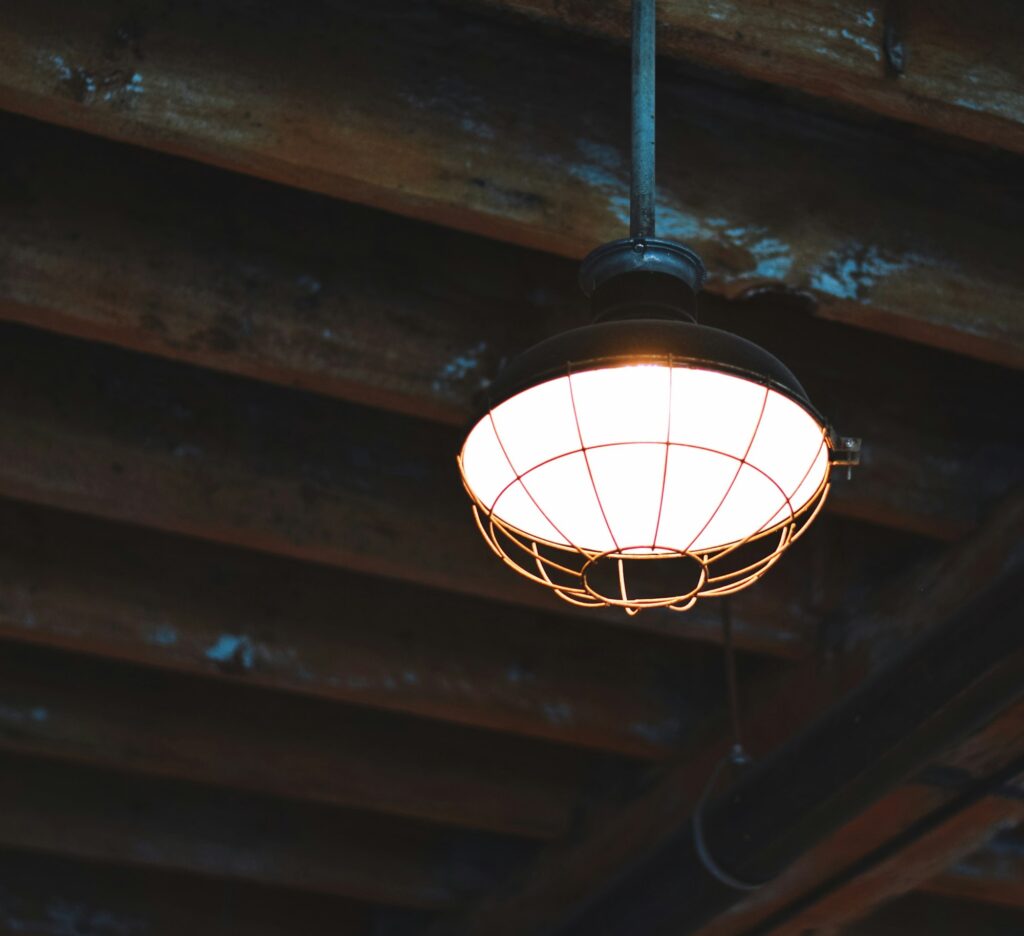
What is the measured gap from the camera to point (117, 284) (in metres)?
2.61

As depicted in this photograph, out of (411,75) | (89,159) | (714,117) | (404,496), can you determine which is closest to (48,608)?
(404,496)

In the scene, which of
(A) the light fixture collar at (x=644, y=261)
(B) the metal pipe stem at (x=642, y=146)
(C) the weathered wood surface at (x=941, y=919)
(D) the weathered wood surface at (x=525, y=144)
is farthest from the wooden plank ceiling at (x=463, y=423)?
(C) the weathered wood surface at (x=941, y=919)

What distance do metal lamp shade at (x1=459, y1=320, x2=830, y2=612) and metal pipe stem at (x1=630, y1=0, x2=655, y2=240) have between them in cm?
22

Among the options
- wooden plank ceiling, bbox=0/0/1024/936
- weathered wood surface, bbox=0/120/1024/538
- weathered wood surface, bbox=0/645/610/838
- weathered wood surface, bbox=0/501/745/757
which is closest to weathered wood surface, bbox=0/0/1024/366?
wooden plank ceiling, bbox=0/0/1024/936

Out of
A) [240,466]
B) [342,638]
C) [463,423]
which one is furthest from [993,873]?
[240,466]

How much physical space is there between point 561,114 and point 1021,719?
1.32 meters

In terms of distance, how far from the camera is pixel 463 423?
276cm

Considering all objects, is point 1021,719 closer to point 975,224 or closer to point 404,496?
point 975,224

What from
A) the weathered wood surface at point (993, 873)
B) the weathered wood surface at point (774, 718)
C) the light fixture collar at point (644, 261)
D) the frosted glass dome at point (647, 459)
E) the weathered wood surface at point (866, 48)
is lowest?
the frosted glass dome at point (647, 459)

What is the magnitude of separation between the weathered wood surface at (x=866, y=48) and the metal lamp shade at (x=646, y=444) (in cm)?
65

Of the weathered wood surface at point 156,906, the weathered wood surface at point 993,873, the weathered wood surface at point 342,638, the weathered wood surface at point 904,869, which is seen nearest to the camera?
the weathered wood surface at point 904,869

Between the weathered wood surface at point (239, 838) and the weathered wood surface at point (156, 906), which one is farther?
the weathered wood surface at point (156, 906)

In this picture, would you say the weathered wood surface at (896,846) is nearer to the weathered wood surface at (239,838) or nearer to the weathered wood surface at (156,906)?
the weathered wood surface at (239,838)

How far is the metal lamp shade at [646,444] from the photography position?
1.70 meters
